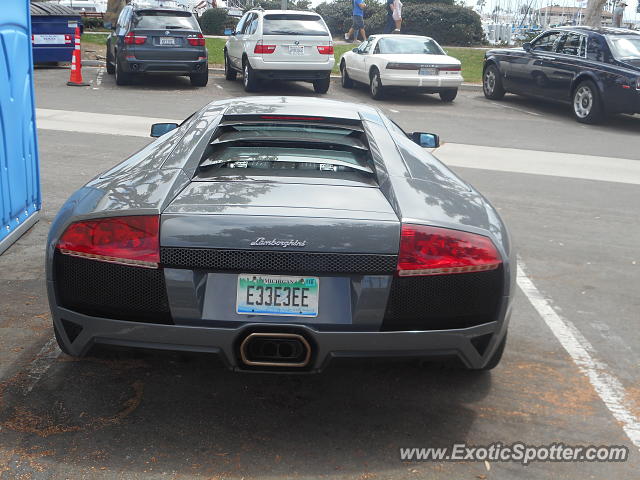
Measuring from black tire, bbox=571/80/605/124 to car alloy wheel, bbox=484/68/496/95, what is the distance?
312cm

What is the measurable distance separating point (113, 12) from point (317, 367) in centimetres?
3039

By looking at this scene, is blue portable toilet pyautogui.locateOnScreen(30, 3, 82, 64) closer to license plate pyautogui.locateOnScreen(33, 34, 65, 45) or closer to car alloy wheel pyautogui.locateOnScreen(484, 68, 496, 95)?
license plate pyautogui.locateOnScreen(33, 34, 65, 45)

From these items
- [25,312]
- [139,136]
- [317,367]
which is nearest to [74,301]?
Answer: [317,367]

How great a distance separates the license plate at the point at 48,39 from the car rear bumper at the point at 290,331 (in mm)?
18218

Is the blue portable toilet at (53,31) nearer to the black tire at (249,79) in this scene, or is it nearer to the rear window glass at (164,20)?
the rear window glass at (164,20)

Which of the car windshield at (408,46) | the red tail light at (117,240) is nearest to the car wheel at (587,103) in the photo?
the car windshield at (408,46)

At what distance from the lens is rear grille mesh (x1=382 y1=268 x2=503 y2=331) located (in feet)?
11.4

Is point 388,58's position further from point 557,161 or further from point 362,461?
point 362,461

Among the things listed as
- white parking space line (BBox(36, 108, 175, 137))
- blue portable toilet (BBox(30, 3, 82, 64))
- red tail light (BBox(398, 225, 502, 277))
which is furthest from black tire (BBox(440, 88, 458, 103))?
red tail light (BBox(398, 225, 502, 277))

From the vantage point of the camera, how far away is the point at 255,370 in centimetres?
351

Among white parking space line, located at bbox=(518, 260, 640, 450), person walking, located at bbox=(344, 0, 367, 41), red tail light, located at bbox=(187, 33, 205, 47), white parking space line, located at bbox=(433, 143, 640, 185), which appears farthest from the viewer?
person walking, located at bbox=(344, 0, 367, 41)

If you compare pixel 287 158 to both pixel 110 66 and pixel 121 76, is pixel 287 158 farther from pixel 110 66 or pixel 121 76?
pixel 110 66

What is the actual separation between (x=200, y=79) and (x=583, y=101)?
25.6 feet

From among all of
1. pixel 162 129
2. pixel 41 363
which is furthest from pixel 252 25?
pixel 41 363
